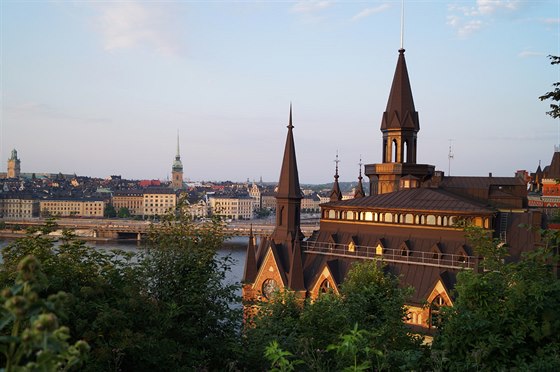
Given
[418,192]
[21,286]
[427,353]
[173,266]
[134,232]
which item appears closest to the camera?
Result: [21,286]

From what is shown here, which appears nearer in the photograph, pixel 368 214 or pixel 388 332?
pixel 388 332

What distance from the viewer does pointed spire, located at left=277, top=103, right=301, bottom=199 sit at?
3675cm

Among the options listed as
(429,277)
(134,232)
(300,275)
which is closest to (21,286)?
(429,277)

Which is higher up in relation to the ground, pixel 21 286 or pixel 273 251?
pixel 21 286

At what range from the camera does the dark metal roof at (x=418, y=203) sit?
105 feet

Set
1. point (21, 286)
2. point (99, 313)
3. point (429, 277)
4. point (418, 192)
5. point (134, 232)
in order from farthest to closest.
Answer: point (134, 232) → point (418, 192) → point (429, 277) → point (99, 313) → point (21, 286)

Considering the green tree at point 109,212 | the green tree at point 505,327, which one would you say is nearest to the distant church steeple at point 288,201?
the green tree at point 505,327

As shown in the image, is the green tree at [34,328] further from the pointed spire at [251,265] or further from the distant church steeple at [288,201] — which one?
the distant church steeple at [288,201]

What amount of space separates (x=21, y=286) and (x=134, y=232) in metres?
131

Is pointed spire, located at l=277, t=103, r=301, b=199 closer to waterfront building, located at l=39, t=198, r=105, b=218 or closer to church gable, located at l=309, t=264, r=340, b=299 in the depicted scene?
church gable, located at l=309, t=264, r=340, b=299

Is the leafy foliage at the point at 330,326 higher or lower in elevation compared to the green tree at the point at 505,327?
lower

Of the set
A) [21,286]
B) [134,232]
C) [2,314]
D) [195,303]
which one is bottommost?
[134,232]

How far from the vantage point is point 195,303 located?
43.0 feet

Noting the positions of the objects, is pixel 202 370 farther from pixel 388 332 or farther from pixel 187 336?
pixel 388 332
